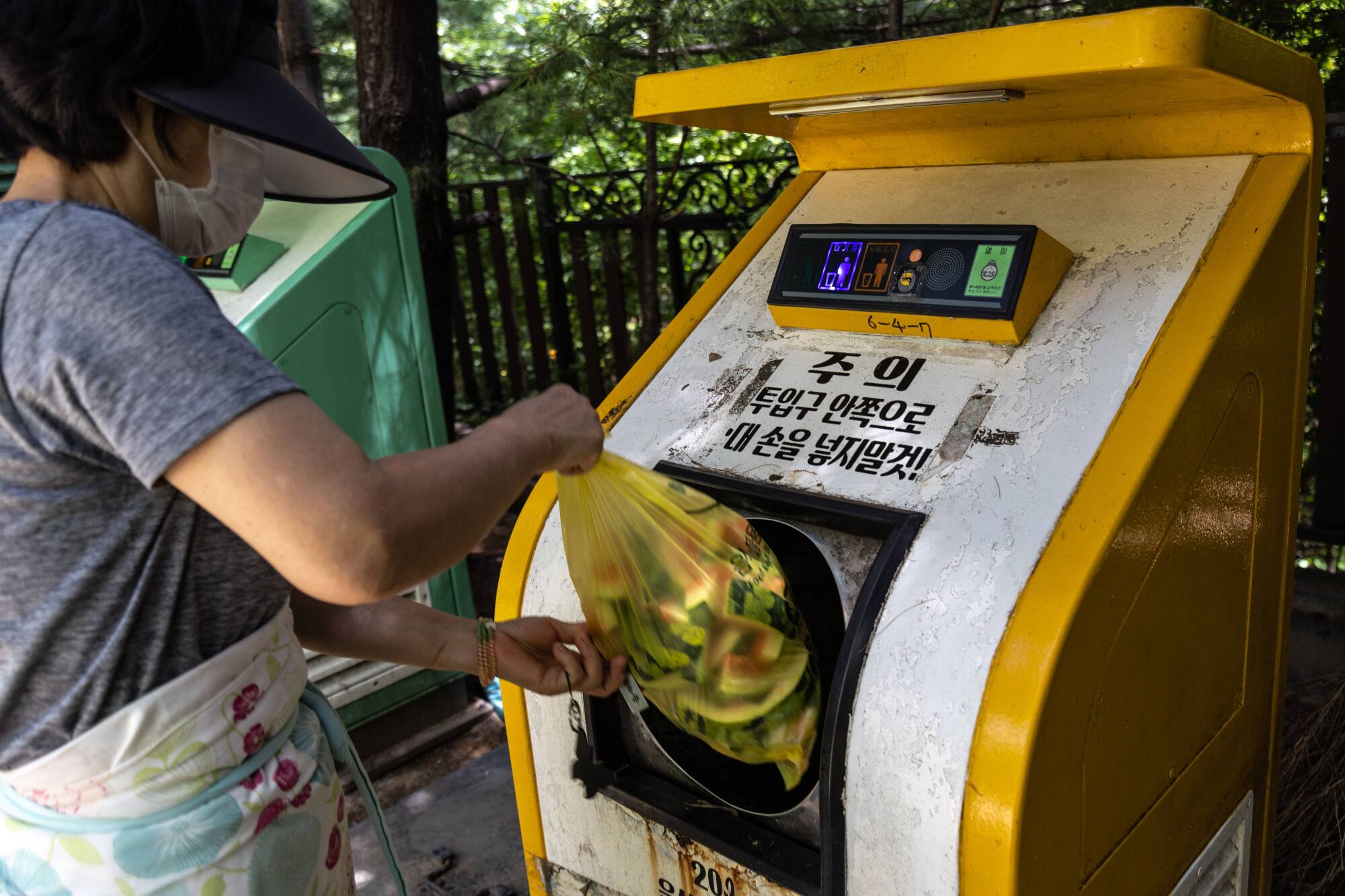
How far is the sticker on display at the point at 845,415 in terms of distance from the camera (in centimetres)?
153

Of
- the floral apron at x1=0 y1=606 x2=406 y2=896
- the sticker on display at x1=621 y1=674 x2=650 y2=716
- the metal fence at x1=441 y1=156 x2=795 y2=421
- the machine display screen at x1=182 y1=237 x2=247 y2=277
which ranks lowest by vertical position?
the metal fence at x1=441 y1=156 x2=795 y2=421

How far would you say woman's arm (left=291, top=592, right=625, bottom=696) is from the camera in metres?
1.50

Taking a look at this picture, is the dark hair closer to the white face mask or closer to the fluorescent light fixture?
the white face mask

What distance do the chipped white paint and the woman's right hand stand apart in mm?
448

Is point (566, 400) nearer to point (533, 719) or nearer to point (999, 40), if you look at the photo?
point (999, 40)

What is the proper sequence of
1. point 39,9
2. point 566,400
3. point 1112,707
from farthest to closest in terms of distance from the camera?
point 1112,707 → point 566,400 → point 39,9

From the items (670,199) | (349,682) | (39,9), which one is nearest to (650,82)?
(39,9)

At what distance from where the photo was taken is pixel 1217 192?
1521mm

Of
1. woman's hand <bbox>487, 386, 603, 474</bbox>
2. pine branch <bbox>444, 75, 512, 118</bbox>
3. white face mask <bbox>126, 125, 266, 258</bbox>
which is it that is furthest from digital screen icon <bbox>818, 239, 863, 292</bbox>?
pine branch <bbox>444, 75, 512, 118</bbox>

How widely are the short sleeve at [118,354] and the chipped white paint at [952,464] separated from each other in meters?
0.81

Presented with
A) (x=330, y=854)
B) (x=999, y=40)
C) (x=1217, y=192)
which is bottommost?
(x=330, y=854)

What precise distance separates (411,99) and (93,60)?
297 centimetres

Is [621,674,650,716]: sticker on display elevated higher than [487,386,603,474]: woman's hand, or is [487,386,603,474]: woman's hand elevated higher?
[487,386,603,474]: woman's hand

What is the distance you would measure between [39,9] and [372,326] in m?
2.12
